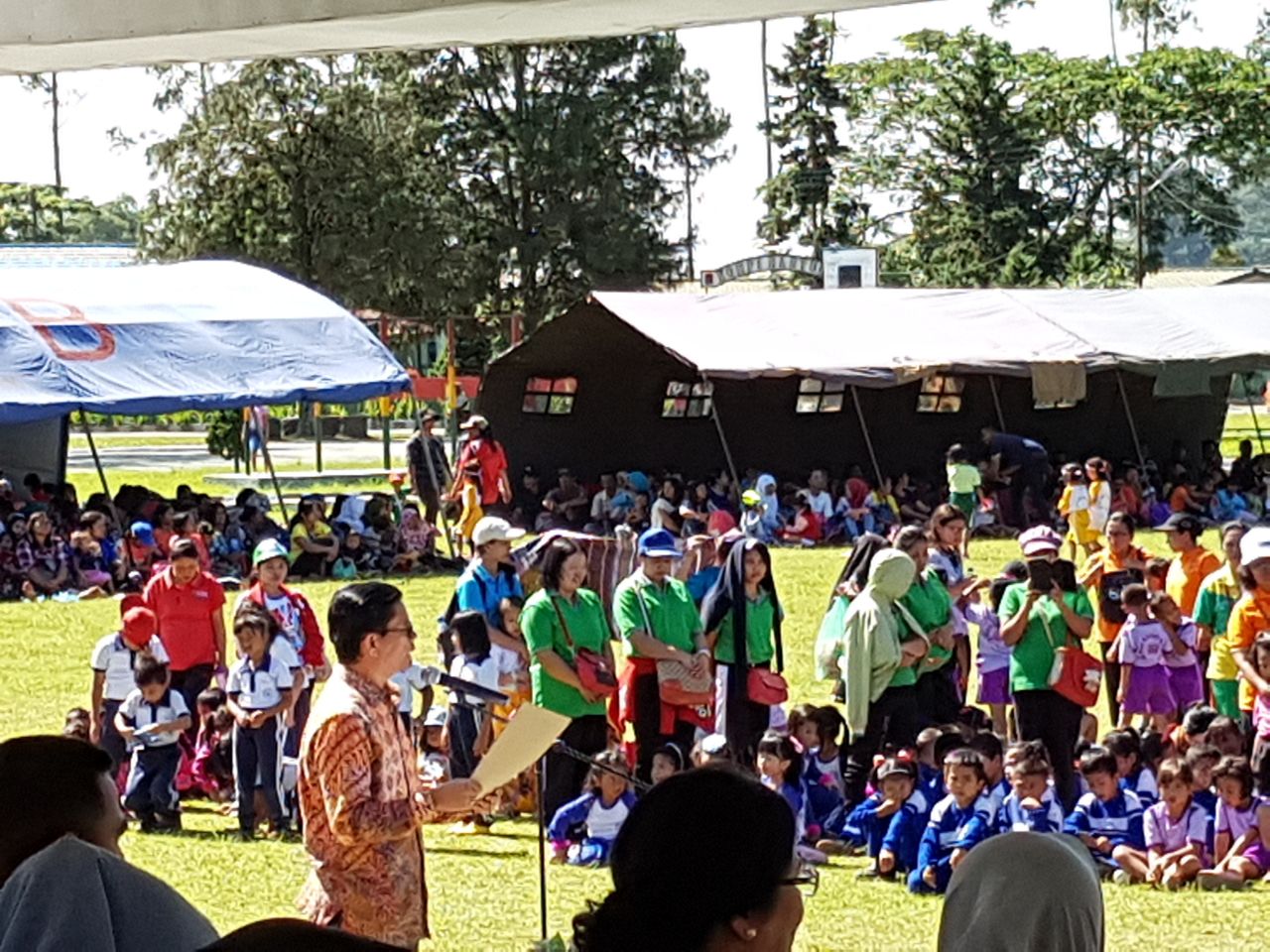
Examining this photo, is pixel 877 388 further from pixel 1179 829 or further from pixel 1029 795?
pixel 1029 795

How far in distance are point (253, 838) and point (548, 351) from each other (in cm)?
1965

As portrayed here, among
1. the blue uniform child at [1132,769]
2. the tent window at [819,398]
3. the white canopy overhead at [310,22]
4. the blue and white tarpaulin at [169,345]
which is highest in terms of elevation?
the white canopy overhead at [310,22]

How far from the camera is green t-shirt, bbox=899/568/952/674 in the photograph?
9.91 metres

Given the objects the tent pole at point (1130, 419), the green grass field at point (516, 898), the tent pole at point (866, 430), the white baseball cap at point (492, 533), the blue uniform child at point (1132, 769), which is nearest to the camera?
the green grass field at point (516, 898)

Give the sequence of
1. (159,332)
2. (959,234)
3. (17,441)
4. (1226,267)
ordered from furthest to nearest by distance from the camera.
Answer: (1226,267) → (959,234) → (17,441) → (159,332)

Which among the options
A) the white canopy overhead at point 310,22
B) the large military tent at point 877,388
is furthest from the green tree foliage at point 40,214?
the white canopy overhead at point 310,22

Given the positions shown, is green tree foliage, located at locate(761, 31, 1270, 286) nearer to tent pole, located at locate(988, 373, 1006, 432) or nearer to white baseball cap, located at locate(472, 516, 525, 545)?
tent pole, located at locate(988, 373, 1006, 432)

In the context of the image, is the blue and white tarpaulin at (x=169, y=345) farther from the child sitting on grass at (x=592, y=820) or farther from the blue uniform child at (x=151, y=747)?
the child sitting on grass at (x=592, y=820)

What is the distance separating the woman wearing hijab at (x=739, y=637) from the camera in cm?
1004

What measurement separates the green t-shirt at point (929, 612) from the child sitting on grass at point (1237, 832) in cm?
156

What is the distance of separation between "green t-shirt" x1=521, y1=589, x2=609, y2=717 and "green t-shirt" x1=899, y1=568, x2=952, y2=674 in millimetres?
1447

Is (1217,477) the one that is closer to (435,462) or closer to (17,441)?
(435,462)

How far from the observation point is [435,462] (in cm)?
2525

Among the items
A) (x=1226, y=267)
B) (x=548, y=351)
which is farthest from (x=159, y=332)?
(x=1226, y=267)
